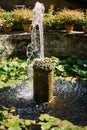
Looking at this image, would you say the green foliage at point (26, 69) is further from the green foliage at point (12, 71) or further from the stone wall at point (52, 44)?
the stone wall at point (52, 44)

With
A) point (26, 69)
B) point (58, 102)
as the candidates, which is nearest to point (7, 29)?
point (26, 69)

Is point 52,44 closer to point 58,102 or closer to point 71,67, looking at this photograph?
A: point 71,67

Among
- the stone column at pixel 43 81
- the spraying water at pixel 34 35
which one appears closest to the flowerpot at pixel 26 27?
the spraying water at pixel 34 35

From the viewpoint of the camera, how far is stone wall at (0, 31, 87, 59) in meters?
11.6

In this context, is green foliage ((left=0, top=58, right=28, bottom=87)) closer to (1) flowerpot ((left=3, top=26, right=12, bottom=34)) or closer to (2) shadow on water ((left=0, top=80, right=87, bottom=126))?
(2) shadow on water ((left=0, top=80, right=87, bottom=126))

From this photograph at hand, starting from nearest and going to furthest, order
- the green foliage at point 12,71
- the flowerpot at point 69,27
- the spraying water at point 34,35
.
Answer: the green foliage at point 12,71, the spraying water at point 34,35, the flowerpot at point 69,27

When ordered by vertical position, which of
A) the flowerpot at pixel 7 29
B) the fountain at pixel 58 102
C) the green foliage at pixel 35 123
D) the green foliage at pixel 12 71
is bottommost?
the fountain at pixel 58 102

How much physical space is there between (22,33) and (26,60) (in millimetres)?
1174

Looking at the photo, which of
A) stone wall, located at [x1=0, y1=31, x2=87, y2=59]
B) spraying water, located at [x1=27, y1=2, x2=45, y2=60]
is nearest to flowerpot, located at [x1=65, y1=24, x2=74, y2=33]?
stone wall, located at [x1=0, y1=31, x2=87, y2=59]

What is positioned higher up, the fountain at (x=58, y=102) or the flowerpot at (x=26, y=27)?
the flowerpot at (x=26, y=27)

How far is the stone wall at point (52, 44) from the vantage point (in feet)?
38.2

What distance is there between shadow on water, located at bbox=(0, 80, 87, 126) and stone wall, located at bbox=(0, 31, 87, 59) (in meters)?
2.19

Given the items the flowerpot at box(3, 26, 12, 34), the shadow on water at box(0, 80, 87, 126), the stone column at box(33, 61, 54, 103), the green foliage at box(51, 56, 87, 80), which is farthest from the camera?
the flowerpot at box(3, 26, 12, 34)

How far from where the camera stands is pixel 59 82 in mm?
9852
